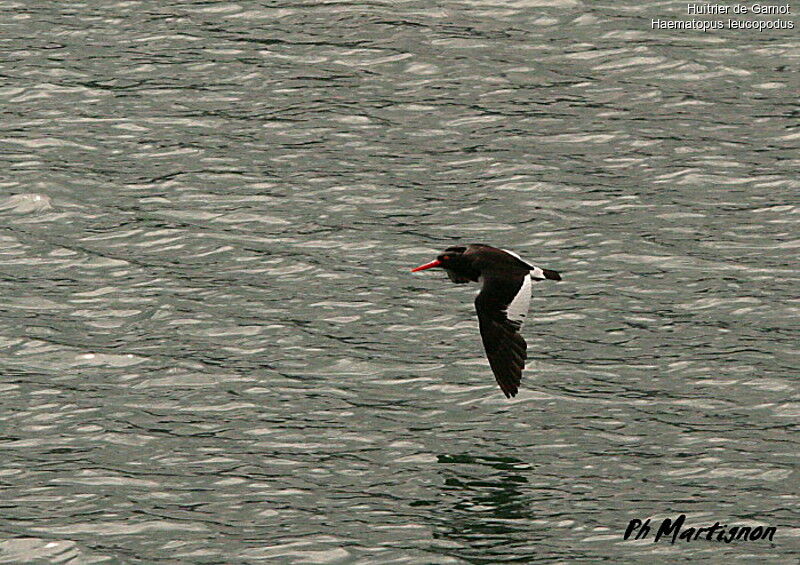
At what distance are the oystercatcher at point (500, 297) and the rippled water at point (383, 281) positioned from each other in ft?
2.23

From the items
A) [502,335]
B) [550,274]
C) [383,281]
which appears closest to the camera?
[502,335]

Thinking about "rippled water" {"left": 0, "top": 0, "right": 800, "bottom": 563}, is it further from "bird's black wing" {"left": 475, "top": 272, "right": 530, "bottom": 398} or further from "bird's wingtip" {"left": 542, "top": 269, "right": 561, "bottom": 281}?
"bird's wingtip" {"left": 542, "top": 269, "right": 561, "bottom": 281}

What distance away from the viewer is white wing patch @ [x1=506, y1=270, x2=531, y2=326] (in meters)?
16.1

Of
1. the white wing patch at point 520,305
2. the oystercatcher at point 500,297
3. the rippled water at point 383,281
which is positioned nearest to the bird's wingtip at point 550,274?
the oystercatcher at point 500,297

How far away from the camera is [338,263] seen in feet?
65.2

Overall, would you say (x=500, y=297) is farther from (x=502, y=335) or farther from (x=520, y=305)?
(x=502, y=335)

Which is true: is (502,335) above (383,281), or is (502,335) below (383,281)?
above

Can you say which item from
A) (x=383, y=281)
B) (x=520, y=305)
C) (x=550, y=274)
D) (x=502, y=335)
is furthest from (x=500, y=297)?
(x=383, y=281)

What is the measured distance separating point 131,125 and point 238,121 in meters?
1.43

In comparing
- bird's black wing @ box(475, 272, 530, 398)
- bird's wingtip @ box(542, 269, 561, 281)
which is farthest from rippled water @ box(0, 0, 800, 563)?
bird's wingtip @ box(542, 269, 561, 281)

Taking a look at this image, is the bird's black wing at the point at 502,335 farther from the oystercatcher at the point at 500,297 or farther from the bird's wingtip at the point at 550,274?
the bird's wingtip at the point at 550,274

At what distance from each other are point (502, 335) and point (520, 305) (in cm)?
48

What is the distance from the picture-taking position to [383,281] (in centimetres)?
1945

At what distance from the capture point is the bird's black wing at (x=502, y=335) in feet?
51.4
